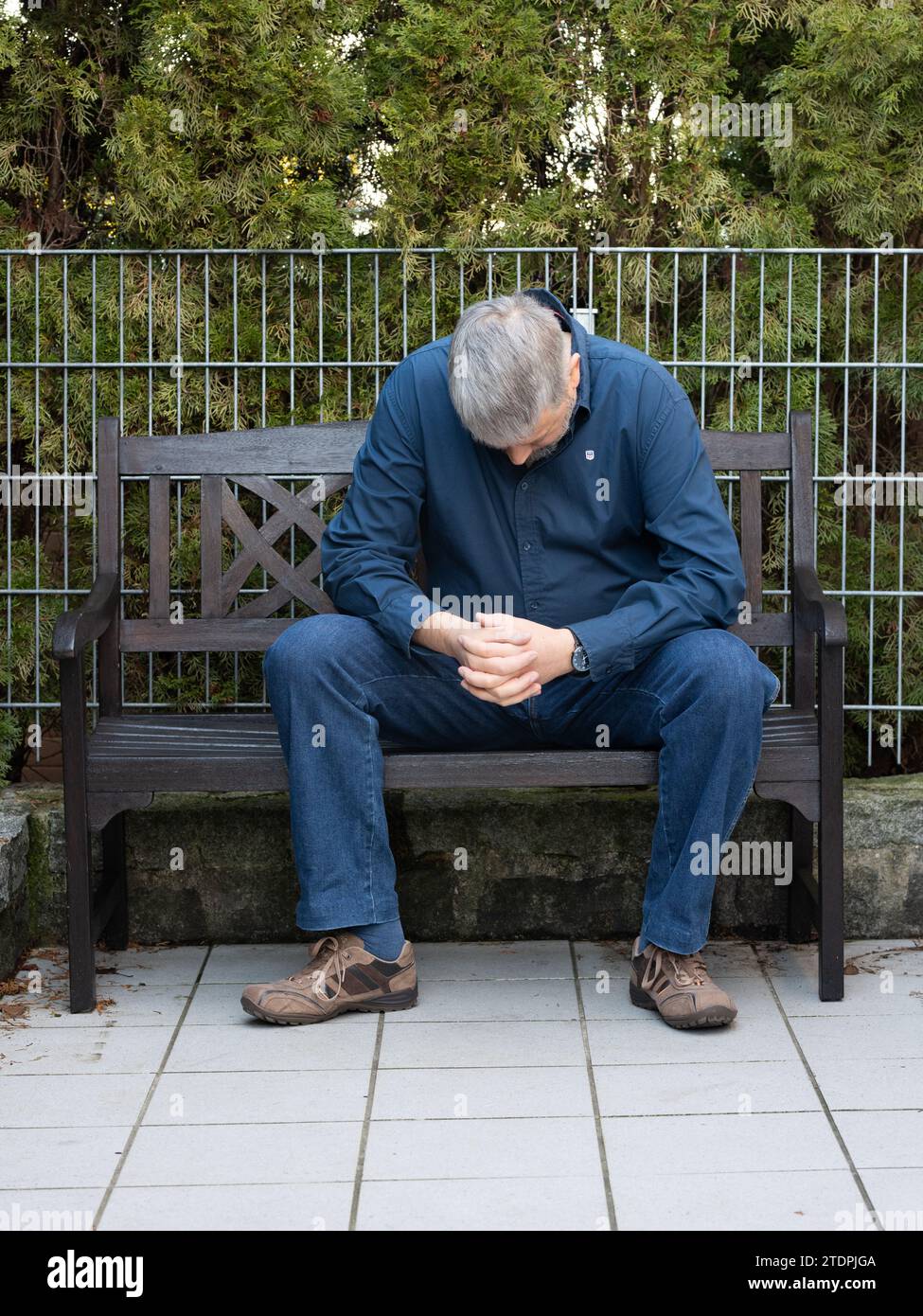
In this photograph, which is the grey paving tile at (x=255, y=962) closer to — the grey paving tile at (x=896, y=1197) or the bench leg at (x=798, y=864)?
the bench leg at (x=798, y=864)

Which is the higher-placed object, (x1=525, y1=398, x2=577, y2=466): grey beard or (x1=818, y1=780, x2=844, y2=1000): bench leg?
(x1=525, y1=398, x2=577, y2=466): grey beard

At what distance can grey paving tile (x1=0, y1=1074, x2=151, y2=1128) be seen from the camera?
288 centimetres

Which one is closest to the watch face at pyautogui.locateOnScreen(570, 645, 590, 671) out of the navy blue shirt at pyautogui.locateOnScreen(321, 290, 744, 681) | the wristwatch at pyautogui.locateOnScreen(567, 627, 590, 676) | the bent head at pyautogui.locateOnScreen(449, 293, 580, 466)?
the wristwatch at pyautogui.locateOnScreen(567, 627, 590, 676)

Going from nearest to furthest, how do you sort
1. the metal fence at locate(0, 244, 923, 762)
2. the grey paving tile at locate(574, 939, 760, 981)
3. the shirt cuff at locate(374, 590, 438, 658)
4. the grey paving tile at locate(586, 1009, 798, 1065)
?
the grey paving tile at locate(586, 1009, 798, 1065) → the shirt cuff at locate(374, 590, 438, 658) → the grey paving tile at locate(574, 939, 760, 981) → the metal fence at locate(0, 244, 923, 762)

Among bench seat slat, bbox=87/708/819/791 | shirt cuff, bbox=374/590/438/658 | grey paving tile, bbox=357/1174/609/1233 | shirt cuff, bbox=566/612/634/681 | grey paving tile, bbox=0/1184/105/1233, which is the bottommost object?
grey paving tile, bbox=0/1184/105/1233

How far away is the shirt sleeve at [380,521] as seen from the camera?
3.45m

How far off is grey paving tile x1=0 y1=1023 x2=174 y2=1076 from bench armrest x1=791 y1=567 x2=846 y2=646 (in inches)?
63.3

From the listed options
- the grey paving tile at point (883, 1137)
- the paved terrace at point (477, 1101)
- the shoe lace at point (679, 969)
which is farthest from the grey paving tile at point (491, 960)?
the grey paving tile at point (883, 1137)

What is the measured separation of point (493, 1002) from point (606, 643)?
848 mm

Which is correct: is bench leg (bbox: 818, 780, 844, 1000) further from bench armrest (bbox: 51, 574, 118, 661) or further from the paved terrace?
bench armrest (bbox: 51, 574, 118, 661)

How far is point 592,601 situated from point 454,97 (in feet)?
4.99
